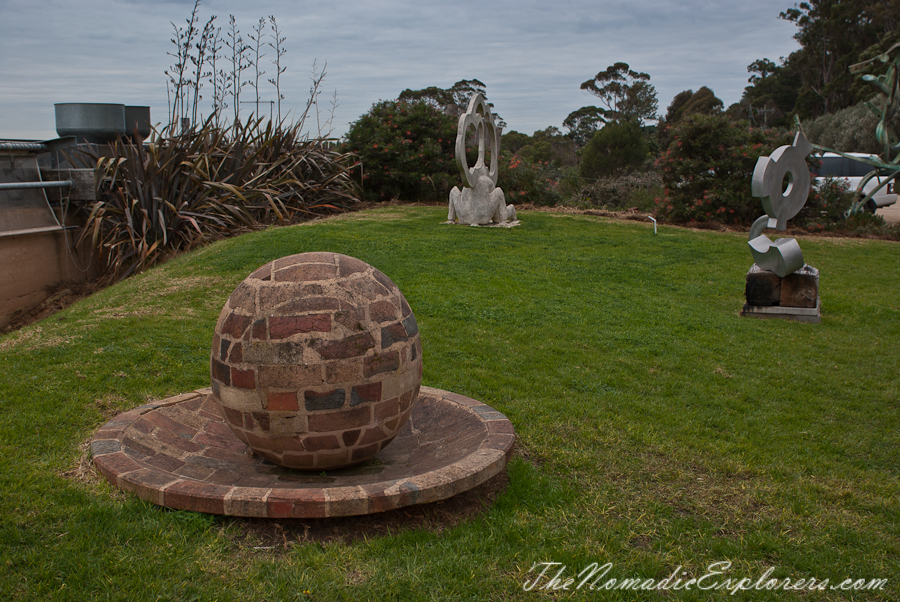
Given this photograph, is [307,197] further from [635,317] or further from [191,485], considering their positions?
[191,485]

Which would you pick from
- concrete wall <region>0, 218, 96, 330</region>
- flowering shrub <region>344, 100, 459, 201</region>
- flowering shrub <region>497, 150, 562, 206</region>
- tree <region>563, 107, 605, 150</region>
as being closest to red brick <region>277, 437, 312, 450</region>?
concrete wall <region>0, 218, 96, 330</region>

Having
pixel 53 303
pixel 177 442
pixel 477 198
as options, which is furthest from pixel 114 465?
pixel 477 198

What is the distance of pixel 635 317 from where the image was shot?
7273 millimetres

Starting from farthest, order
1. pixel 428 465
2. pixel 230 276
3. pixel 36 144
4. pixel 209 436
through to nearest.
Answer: pixel 36 144 < pixel 230 276 < pixel 209 436 < pixel 428 465

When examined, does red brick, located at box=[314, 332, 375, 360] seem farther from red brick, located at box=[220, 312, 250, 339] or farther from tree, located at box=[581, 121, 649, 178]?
tree, located at box=[581, 121, 649, 178]

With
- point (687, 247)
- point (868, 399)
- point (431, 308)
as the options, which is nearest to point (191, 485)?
point (431, 308)

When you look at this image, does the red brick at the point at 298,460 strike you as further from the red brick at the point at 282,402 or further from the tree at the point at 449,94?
the tree at the point at 449,94

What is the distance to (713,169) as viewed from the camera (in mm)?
14859

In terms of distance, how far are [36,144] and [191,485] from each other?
8743 mm

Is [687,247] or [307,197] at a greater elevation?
[307,197]

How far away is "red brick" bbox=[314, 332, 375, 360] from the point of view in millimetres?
3025

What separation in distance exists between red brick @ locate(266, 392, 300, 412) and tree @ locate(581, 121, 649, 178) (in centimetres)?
2213

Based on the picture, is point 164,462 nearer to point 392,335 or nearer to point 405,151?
point 392,335

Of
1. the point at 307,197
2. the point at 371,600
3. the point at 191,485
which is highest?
the point at 307,197
